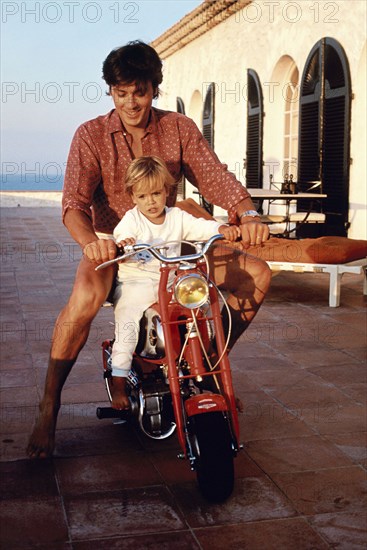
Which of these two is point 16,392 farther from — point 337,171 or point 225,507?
point 337,171

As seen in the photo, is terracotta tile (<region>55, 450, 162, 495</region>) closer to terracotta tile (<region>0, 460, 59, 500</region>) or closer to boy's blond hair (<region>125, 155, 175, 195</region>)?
terracotta tile (<region>0, 460, 59, 500</region>)

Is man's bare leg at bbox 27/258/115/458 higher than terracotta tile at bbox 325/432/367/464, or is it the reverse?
man's bare leg at bbox 27/258/115/458

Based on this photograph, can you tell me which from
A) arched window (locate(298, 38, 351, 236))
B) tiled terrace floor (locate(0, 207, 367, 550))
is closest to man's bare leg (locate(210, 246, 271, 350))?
tiled terrace floor (locate(0, 207, 367, 550))

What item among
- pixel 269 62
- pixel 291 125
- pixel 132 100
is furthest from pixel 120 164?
pixel 269 62

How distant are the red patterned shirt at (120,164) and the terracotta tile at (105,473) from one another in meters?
0.99

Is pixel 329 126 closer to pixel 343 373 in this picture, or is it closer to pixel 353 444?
pixel 343 373

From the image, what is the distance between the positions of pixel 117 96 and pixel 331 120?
6843mm

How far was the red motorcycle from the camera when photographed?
9.48ft

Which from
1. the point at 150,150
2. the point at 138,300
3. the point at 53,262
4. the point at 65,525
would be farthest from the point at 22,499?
the point at 53,262

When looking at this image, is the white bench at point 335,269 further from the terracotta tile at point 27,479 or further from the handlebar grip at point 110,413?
the terracotta tile at point 27,479

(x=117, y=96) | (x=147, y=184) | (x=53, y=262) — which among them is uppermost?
(x=117, y=96)

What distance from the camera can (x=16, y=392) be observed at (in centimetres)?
431

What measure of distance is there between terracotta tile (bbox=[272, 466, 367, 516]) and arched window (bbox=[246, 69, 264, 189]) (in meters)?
10.1

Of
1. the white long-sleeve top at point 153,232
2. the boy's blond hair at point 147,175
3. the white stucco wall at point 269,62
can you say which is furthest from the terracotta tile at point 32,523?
the white stucco wall at point 269,62
